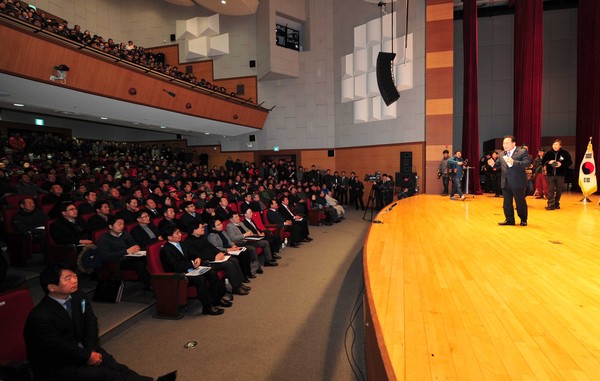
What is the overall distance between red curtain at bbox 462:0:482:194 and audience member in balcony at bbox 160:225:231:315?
9.37 m

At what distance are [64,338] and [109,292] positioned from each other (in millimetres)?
A: 1929

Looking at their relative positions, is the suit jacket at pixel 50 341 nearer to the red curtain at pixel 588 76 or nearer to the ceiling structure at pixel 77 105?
the ceiling structure at pixel 77 105

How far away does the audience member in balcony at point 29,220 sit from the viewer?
4859 millimetres

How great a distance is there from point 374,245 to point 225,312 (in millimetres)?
1988

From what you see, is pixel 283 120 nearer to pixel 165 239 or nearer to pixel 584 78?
pixel 584 78

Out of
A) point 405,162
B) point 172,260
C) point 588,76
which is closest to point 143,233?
point 172,260

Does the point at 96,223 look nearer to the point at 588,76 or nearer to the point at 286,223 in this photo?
the point at 286,223

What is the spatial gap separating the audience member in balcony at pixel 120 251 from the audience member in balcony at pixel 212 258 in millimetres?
618

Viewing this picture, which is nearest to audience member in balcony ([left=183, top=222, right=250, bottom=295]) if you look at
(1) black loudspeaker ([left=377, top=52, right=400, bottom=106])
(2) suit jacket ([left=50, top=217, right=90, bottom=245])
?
(2) suit jacket ([left=50, top=217, right=90, bottom=245])

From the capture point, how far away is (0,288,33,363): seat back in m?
2.20

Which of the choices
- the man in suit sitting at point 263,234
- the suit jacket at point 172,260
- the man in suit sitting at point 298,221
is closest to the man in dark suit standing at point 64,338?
the suit jacket at point 172,260

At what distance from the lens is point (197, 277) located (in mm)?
3811

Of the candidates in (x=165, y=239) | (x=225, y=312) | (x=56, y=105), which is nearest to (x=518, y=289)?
(x=225, y=312)

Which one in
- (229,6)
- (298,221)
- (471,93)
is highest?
(229,6)
